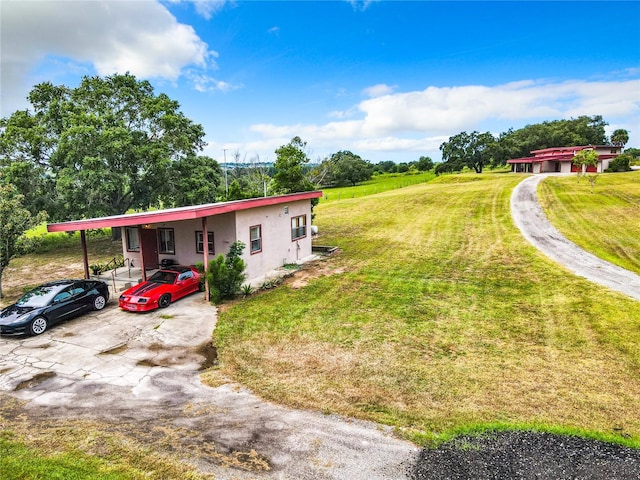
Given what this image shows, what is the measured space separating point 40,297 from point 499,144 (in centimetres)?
7405

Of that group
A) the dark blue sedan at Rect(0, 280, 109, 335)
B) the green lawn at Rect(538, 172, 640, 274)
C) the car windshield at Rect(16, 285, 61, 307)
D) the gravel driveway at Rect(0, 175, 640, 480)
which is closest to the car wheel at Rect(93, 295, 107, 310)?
the dark blue sedan at Rect(0, 280, 109, 335)

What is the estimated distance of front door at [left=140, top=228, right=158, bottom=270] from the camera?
1719 cm

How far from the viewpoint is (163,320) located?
1202 centimetres

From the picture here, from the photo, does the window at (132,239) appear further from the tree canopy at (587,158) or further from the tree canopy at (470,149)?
the tree canopy at (470,149)

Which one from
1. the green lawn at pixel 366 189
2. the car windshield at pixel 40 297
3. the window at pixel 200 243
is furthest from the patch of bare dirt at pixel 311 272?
the green lawn at pixel 366 189

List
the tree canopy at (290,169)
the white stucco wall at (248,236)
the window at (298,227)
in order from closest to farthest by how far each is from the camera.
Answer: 1. the white stucco wall at (248,236)
2. the window at (298,227)
3. the tree canopy at (290,169)

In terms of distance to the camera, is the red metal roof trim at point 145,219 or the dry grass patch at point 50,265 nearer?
the red metal roof trim at point 145,219

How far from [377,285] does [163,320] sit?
820cm

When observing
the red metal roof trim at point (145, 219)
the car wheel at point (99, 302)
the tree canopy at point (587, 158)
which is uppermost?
the tree canopy at point (587, 158)

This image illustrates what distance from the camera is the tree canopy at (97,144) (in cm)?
2305

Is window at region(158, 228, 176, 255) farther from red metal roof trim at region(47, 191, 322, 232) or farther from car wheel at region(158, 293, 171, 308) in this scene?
car wheel at region(158, 293, 171, 308)

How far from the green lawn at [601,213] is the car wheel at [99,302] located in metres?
21.4

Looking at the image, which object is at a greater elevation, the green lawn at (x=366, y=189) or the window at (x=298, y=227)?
the green lawn at (x=366, y=189)

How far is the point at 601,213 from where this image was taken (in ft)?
91.2
